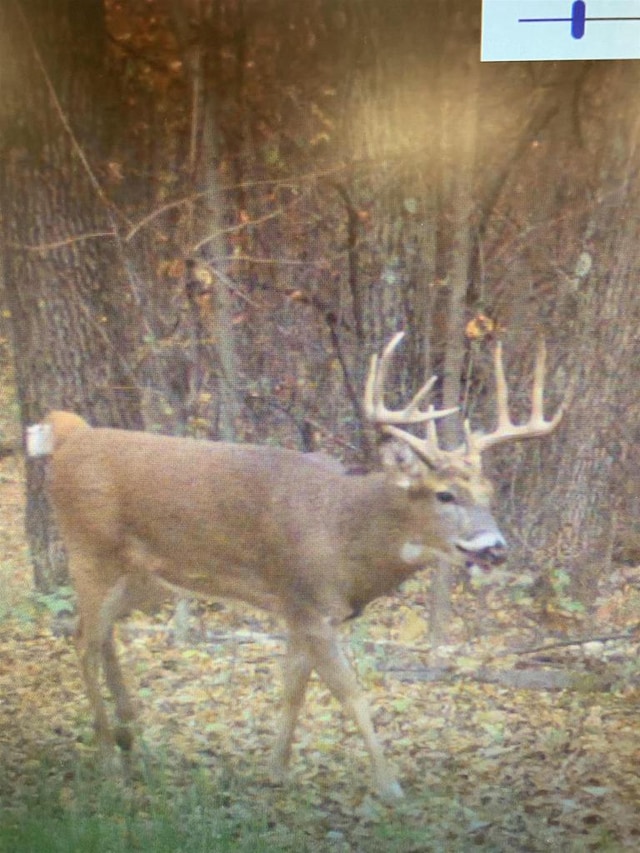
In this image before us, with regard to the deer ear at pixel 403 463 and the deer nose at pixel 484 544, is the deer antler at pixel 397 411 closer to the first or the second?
the deer ear at pixel 403 463

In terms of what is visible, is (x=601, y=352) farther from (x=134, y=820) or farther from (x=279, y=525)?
(x=134, y=820)

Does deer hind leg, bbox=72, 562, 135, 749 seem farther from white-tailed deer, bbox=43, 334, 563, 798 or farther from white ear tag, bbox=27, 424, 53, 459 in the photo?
white ear tag, bbox=27, 424, 53, 459

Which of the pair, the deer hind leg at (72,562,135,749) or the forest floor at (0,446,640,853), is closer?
the forest floor at (0,446,640,853)

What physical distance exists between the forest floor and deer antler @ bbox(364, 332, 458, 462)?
15.2 inches

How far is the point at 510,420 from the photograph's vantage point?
2945 mm

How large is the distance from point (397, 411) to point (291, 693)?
844mm

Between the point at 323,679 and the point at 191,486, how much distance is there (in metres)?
0.64

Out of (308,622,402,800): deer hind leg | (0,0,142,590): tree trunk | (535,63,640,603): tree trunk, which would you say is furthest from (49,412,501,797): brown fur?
(535,63,640,603): tree trunk

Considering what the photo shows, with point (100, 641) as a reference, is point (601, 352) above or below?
above

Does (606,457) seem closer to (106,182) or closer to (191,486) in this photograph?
(191,486)

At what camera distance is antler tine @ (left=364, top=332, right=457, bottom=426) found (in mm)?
2955

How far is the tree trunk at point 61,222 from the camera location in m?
2.94
